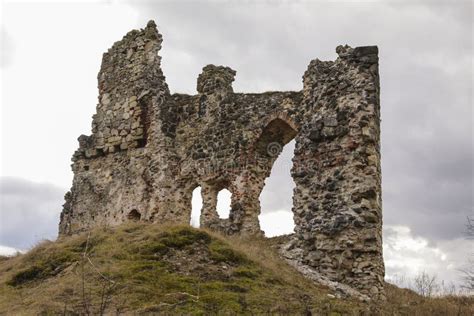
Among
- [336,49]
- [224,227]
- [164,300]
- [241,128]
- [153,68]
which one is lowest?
[164,300]

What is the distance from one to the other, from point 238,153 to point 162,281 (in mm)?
6292

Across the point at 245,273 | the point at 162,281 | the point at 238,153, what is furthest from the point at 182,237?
the point at 238,153

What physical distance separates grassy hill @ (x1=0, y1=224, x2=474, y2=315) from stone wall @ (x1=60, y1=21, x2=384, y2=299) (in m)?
1.24

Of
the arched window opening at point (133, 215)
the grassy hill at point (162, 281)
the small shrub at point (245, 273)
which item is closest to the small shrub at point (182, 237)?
the grassy hill at point (162, 281)

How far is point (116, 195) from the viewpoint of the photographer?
55.5 feet

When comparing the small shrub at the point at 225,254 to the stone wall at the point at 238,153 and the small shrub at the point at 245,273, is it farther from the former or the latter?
the stone wall at the point at 238,153

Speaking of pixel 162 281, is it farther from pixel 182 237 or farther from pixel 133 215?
pixel 133 215

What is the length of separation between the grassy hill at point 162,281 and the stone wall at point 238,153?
124 centimetres

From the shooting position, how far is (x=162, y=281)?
8.79m

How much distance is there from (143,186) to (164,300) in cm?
834

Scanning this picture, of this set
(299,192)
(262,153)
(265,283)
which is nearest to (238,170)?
(262,153)

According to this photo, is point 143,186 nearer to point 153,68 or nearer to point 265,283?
point 153,68

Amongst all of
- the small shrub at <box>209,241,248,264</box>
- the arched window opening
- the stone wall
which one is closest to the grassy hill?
the small shrub at <box>209,241,248,264</box>

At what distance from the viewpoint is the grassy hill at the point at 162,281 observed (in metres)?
8.02
